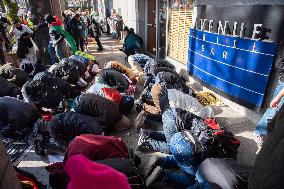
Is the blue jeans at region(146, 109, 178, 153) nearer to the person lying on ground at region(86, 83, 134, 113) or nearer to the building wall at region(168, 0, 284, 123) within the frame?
the person lying on ground at region(86, 83, 134, 113)

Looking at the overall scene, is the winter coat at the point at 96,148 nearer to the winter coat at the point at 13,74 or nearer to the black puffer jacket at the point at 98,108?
the black puffer jacket at the point at 98,108

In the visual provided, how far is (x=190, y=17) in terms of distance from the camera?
617 centimetres

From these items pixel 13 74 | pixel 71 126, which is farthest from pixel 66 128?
pixel 13 74

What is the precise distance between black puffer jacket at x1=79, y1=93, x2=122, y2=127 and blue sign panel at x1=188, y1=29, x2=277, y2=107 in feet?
7.62

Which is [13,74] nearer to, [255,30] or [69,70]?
[69,70]

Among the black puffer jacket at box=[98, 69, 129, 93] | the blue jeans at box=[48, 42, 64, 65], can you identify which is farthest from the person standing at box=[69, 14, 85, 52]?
the black puffer jacket at box=[98, 69, 129, 93]

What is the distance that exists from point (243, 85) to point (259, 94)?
37 centimetres

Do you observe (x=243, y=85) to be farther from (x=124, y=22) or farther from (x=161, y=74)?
(x=124, y=22)

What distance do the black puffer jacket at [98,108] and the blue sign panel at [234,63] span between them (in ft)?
7.62

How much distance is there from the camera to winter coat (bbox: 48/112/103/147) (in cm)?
324

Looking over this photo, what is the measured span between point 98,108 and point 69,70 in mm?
2239

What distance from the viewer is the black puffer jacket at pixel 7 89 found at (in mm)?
4648

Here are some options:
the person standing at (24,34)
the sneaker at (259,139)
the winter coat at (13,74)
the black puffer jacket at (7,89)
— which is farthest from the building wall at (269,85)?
the person standing at (24,34)

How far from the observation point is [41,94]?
4355mm
